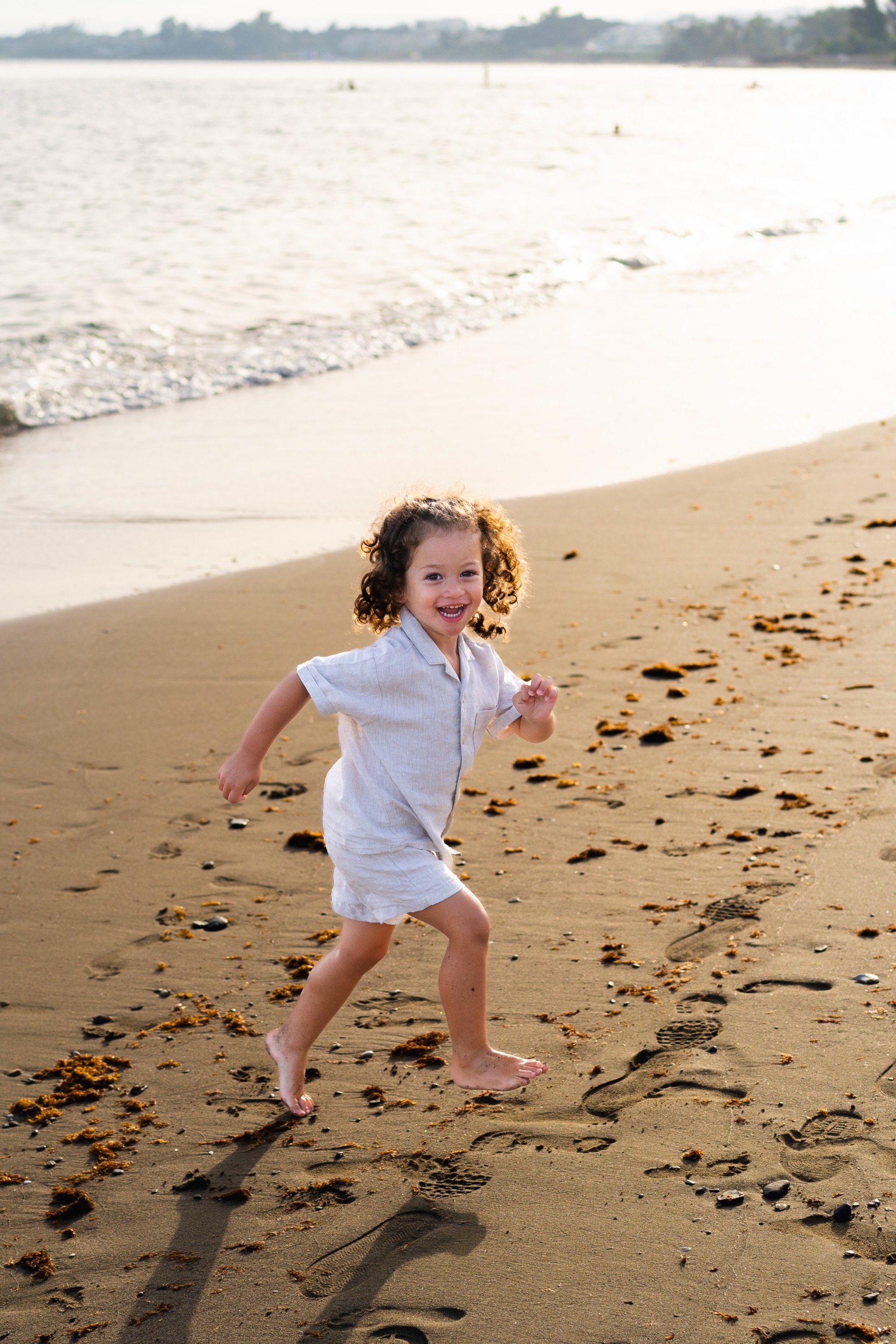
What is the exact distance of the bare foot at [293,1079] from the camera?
111 inches

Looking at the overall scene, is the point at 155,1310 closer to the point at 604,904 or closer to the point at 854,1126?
the point at 854,1126

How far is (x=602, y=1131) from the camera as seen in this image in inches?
105

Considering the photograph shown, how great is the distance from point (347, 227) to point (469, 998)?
2407 centimetres

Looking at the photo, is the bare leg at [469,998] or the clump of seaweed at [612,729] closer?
the bare leg at [469,998]

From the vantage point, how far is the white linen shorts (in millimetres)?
2590

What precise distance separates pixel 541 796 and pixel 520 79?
139 m

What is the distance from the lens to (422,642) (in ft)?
8.75

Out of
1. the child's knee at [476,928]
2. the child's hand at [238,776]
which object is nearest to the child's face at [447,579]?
the child's hand at [238,776]

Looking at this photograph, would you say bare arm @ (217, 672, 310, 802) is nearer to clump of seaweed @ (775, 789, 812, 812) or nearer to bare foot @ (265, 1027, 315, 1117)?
bare foot @ (265, 1027, 315, 1117)

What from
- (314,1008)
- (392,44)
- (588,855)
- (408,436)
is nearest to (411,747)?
(314,1008)

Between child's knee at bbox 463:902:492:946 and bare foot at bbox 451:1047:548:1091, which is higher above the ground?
child's knee at bbox 463:902:492:946

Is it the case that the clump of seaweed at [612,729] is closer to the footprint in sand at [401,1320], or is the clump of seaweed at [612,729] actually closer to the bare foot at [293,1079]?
the bare foot at [293,1079]

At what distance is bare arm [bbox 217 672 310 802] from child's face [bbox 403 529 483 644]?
12.9 inches

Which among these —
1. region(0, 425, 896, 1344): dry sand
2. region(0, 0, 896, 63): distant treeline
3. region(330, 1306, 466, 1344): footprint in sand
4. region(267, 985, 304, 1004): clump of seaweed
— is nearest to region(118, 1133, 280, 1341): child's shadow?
region(0, 425, 896, 1344): dry sand
